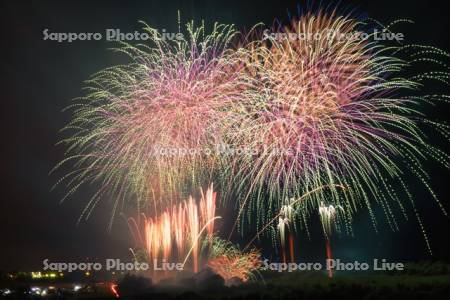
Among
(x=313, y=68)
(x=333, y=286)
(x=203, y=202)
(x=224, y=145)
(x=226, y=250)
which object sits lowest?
(x=333, y=286)

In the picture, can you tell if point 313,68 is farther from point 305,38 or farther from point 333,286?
point 333,286

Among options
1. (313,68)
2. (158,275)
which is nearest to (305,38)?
(313,68)

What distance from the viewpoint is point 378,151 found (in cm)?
2508

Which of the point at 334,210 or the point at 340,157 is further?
the point at 334,210

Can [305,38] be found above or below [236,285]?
above

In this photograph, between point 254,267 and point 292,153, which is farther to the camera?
point 254,267

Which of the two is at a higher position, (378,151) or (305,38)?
(305,38)

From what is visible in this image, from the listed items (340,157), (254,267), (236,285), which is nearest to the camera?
(340,157)

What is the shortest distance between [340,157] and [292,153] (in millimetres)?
2608

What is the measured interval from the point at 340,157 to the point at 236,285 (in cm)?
1247

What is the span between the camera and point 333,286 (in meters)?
28.9

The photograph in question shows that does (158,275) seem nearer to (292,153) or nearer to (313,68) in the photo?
(292,153)

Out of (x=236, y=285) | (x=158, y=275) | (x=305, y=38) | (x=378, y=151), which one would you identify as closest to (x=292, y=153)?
(x=378, y=151)

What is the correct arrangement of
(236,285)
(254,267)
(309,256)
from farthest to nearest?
(309,256) → (254,267) → (236,285)
